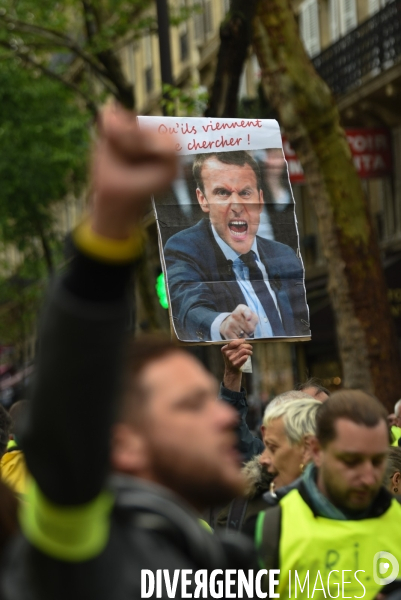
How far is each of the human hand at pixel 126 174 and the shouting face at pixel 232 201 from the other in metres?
4.26

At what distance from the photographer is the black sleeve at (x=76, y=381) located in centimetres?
162

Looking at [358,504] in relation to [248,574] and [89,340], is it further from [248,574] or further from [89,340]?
[89,340]

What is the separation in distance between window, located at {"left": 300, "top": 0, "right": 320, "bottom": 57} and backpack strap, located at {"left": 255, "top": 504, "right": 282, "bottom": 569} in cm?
2296

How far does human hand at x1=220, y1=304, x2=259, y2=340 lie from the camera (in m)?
5.68

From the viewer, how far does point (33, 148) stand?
25.0m

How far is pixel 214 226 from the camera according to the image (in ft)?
19.3

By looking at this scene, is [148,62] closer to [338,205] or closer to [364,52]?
[364,52]

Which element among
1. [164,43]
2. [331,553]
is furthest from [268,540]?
[164,43]

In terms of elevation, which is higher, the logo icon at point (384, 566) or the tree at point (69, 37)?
the tree at point (69, 37)

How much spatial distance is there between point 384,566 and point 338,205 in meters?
8.42

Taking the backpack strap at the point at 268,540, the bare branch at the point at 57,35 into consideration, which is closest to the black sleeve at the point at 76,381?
the backpack strap at the point at 268,540

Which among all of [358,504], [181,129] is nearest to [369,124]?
[181,129]

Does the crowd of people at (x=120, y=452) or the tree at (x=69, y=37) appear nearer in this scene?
the crowd of people at (x=120, y=452)

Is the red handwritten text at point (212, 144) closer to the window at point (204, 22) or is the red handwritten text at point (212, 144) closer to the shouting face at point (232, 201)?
the shouting face at point (232, 201)
